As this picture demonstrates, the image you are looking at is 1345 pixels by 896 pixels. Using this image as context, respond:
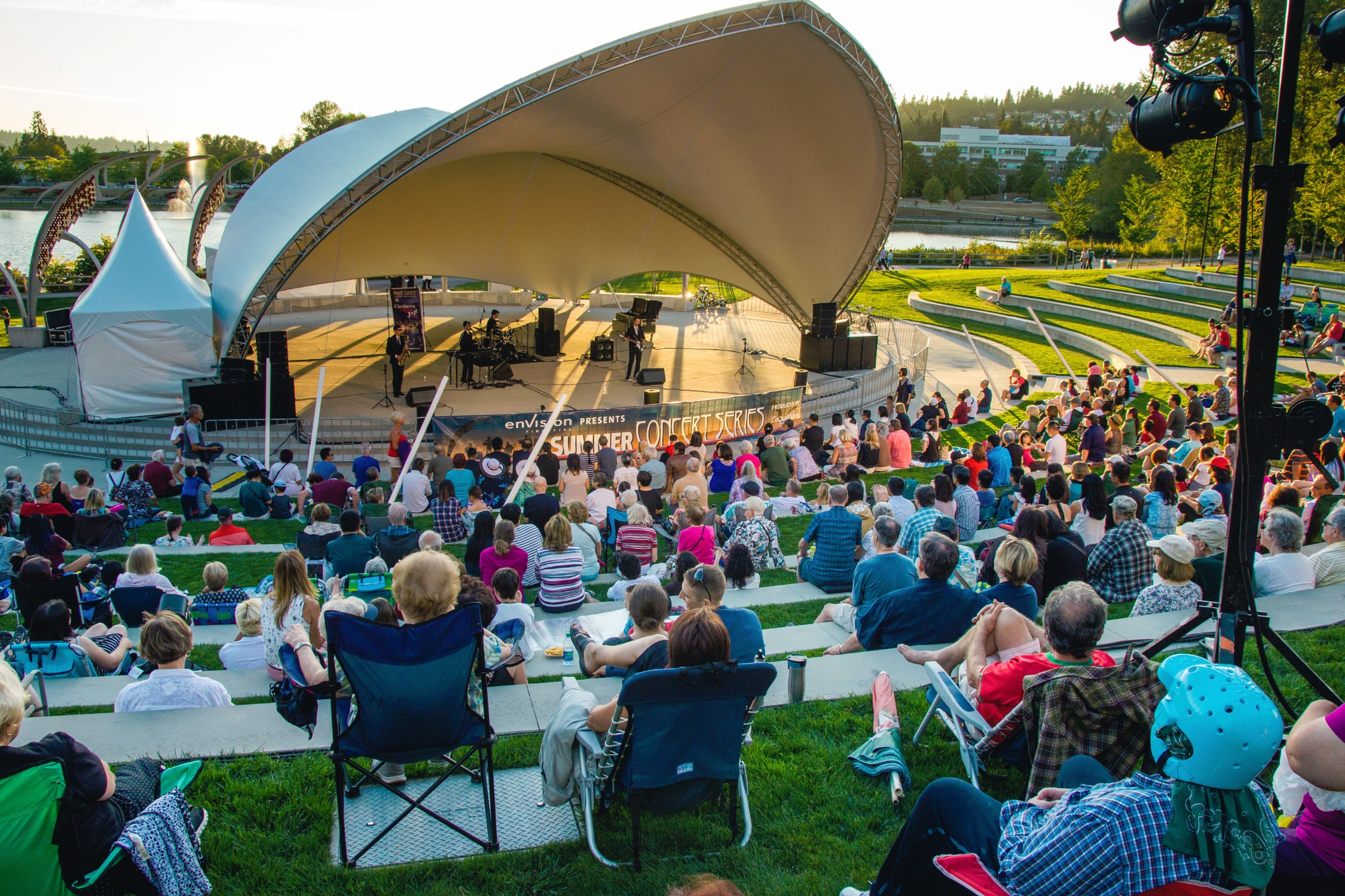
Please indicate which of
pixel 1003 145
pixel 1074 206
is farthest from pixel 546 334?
pixel 1003 145

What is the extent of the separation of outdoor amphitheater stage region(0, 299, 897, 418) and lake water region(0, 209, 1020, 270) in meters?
27.2

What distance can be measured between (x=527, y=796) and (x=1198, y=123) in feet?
15.4

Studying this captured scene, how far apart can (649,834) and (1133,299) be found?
35.9m

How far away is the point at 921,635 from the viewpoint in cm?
548

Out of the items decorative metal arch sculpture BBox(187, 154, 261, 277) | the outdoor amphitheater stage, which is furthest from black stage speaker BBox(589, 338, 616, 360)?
decorative metal arch sculpture BBox(187, 154, 261, 277)

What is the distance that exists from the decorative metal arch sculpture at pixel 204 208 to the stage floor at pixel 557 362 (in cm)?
285

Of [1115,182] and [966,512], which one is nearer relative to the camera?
[966,512]

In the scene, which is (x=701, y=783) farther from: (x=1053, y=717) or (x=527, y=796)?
(x=1053, y=717)

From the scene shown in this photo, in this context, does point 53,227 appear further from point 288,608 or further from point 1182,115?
point 1182,115

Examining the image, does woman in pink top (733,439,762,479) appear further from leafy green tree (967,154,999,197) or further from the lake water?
leafy green tree (967,154,999,197)

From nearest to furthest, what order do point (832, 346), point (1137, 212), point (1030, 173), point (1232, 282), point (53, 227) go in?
point (832, 346)
point (53, 227)
point (1232, 282)
point (1137, 212)
point (1030, 173)

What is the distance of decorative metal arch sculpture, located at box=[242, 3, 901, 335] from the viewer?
569 inches

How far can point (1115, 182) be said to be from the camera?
5753 centimetres

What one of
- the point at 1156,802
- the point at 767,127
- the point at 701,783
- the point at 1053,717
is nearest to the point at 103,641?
the point at 701,783
